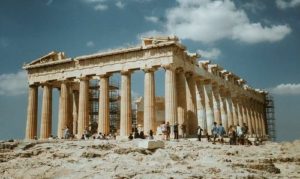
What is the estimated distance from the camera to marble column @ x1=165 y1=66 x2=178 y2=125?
32.9m

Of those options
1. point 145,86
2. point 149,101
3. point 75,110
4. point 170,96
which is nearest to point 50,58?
point 75,110

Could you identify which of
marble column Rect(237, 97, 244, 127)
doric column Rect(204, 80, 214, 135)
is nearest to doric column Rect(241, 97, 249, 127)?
marble column Rect(237, 97, 244, 127)

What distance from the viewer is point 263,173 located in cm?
1198

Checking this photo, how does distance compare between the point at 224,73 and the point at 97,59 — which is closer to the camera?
the point at 97,59

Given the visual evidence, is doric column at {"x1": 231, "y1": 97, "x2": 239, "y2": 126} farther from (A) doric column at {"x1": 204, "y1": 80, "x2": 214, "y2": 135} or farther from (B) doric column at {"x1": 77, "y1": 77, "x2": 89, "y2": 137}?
(B) doric column at {"x1": 77, "y1": 77, "x2": 89, "y2": 137}

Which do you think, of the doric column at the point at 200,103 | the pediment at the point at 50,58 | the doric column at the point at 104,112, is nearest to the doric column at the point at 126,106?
the doric column at the point at 104,112

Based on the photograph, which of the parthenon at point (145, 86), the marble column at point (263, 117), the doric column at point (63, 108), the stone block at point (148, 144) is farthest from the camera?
the marble column at point (263, 117)

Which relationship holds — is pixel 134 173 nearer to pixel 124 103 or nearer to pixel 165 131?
pixel 165 131

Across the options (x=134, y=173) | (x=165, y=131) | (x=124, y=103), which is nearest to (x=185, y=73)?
(x=124, y=103)

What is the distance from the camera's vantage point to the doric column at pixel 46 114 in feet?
135

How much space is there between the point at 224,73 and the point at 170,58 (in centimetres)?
1474

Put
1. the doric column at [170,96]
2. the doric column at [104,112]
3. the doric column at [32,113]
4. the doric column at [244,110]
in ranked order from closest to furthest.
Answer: the doric column at [170,96]
the doric column at [104,112]
the doric column at [32,113]
the doric column at [244,110]

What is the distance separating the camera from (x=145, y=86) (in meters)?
34.5

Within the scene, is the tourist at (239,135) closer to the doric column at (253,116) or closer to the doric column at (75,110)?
the doric column at (75,110)
